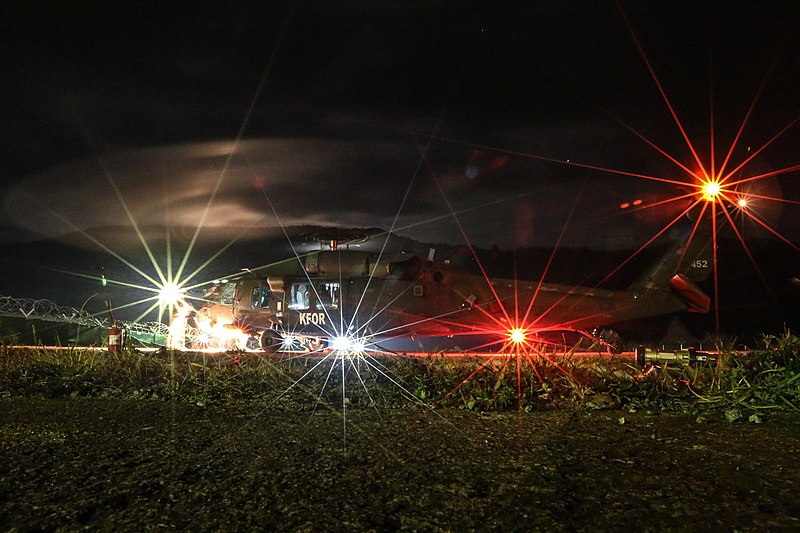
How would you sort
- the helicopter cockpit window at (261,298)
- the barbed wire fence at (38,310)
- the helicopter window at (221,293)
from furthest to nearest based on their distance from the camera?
1. the helicopter window at (221,293)
2. the helicopter cockpit window at (261,298)
3. the barbed wire fence at (38,310)

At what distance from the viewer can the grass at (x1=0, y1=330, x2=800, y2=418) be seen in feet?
13.3

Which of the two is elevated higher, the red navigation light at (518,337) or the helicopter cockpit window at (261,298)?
the helicopter cockpit window at (261,298)

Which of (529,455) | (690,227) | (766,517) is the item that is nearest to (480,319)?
(690,227)

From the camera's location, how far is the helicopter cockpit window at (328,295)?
1425cm

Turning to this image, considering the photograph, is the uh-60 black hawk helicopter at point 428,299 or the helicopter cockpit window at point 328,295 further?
the helicopter cockpit window at point 328,295

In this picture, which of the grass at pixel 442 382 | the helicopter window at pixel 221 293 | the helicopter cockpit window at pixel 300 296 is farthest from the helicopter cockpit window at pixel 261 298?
the grass at pixel 442 382

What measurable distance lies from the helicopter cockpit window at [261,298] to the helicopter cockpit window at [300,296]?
0.91 metres

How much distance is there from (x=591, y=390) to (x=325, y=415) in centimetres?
225

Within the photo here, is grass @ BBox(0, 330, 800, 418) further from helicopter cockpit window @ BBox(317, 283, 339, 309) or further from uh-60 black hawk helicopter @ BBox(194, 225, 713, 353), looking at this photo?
helicopter cockpit window @ BBox(317, 283, 339, 309)

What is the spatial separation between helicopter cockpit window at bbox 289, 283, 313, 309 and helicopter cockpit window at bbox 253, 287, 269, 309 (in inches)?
35.9

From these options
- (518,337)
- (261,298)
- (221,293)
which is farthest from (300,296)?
(518,337)

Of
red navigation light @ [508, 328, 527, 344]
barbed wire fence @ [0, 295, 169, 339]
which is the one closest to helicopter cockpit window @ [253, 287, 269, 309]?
barbed wire fence @ [0, 295, 169, 339]

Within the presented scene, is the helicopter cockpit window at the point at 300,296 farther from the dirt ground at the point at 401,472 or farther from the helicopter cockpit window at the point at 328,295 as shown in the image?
the dirt ground at the point at 401,472

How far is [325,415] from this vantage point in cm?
389
